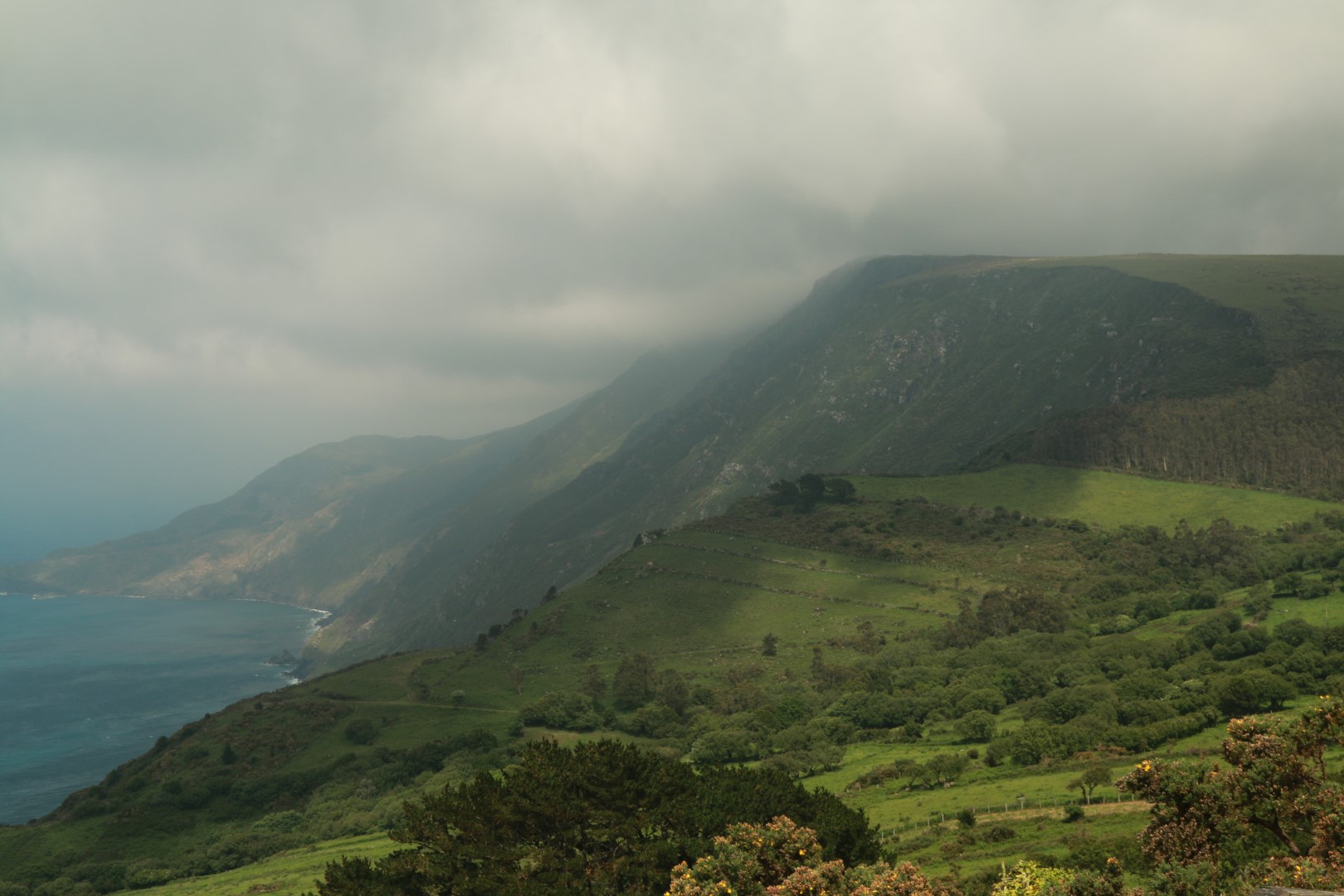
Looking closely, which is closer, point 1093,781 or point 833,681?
point 1093,781

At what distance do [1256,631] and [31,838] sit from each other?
162 meters

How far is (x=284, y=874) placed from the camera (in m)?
81.9

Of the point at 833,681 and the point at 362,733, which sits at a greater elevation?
the point at 362,733

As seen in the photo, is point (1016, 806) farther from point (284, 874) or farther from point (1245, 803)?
point (284, 874)

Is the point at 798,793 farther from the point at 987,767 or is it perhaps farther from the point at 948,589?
the point at 948,589

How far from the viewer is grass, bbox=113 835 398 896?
77188 millimetres

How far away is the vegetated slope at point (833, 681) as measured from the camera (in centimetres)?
9138

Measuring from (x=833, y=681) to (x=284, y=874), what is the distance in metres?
86.3

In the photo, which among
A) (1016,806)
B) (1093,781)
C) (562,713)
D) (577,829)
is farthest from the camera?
(562,713)

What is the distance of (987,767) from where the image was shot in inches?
3255

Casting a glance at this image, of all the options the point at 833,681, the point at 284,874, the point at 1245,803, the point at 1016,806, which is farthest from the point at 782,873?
the point at 833,681

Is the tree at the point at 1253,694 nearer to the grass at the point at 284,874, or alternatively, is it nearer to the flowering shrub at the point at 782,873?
the flowering shrub at the point at 782,873

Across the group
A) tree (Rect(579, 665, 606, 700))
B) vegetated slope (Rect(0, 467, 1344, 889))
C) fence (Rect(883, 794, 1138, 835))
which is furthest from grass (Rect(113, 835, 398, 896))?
tree (Rect(579, 665, 606, 700))

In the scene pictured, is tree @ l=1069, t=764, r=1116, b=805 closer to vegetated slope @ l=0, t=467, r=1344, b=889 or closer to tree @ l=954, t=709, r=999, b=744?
vegetated slope @ l=0, t=467, r=1344, b=889
